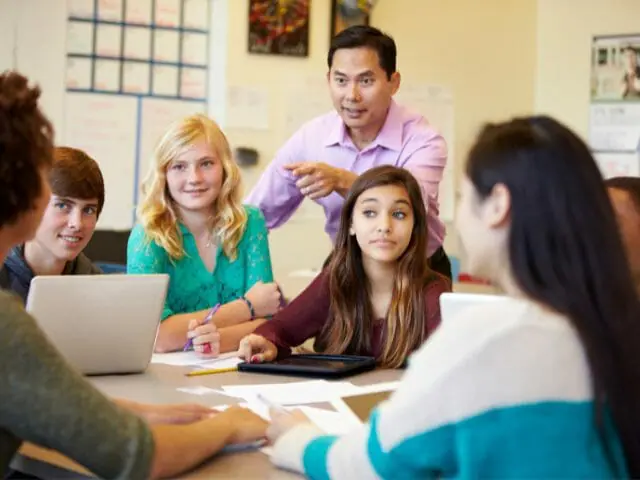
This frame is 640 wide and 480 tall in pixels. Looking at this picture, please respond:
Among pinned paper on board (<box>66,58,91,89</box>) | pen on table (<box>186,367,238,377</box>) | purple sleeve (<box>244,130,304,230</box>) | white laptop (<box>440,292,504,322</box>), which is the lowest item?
pen on table (<box>186,367,238,377</box>)

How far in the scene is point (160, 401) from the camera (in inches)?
58.9

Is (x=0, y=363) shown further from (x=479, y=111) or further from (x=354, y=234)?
(x=479, y=111)

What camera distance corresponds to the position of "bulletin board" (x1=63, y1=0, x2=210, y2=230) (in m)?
4.02

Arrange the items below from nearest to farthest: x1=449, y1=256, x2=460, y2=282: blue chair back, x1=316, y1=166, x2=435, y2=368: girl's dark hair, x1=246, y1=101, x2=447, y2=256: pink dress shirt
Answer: x1=316, y1=166, x2=435, y2=368: girl's dark hair < x1=246, y1=101, x2=447, y2=256: pink dress shirt < x1=449, y1=256, x2=460, y2=282: blue chair back

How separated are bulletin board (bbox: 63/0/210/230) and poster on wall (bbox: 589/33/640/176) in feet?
6.74

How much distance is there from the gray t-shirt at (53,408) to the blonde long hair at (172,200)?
1.27 meters

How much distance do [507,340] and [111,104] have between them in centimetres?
343

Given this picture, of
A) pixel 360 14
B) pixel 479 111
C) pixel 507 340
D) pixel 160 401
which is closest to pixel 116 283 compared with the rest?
pixel 160 401

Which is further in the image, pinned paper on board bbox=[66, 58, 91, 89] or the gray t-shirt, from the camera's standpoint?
pinned paper on board bbox=[66, 58, 91, 89]

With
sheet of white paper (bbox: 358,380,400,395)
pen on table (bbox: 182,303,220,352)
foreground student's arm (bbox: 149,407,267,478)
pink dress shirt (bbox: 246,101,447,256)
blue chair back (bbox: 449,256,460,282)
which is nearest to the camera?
foreground student's arm (bbox: 149,407,267,478)

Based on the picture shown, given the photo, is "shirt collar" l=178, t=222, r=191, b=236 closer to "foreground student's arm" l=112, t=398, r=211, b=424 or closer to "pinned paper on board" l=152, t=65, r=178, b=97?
"foreground student's arm" l=112, t=398, r=211, b=424

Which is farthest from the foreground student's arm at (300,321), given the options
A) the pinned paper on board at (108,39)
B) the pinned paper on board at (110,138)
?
the pinned paper on board at (108,39)

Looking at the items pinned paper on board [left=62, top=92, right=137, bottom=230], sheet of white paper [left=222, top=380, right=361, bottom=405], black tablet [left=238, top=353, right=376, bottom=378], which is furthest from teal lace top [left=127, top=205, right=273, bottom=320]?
pinned paper on board [left=62, top=92, right=137, bottom=230]

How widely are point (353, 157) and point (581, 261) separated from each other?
6.02 feet
